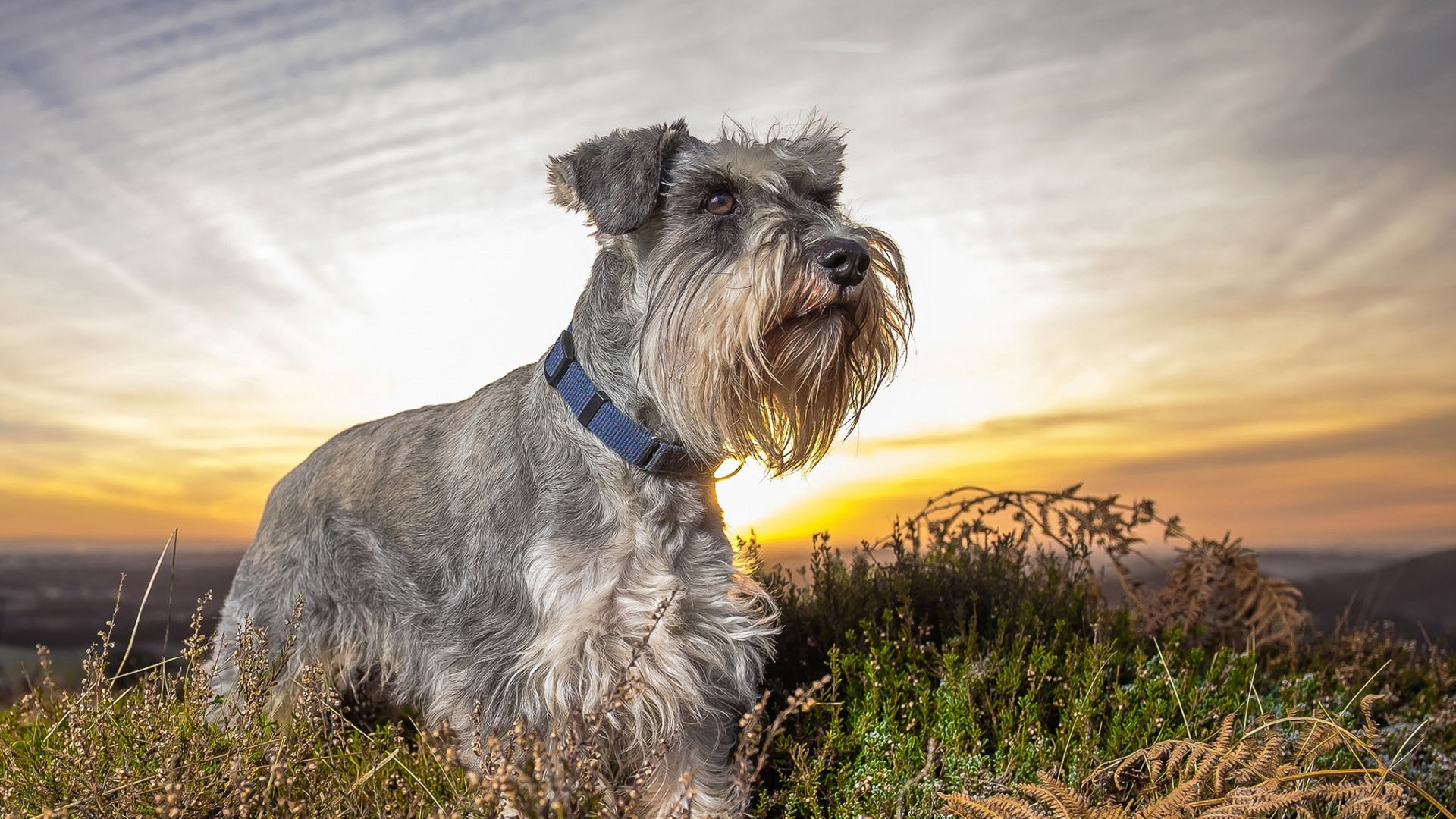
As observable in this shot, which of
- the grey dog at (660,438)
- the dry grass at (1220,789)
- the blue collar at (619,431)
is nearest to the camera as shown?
the dry grass at (1220,789)

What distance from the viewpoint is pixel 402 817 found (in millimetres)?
3629

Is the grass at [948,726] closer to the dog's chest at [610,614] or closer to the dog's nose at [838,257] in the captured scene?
the dog's chest at [610,614]

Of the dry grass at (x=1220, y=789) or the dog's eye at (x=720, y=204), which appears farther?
the dog's eye at (x=720, y=204)

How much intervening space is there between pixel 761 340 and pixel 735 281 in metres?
0.25

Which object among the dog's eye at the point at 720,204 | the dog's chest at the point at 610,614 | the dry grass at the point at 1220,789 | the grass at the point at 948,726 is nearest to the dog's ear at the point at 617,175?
the dog's eye at the point at 720,204

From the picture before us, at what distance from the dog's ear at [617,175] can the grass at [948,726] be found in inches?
72.0

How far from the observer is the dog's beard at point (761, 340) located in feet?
12.5

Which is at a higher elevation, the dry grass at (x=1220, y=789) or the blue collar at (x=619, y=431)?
the blue collar at (x=619, y=431)

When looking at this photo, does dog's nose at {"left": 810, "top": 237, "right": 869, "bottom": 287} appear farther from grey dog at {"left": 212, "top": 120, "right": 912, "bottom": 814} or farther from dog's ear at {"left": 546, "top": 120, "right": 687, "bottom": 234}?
dog's ear at {"left": 546, "top": 120, "right": 687, "bottom": 234}

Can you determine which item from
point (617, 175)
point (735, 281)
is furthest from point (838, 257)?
point (617, 175)

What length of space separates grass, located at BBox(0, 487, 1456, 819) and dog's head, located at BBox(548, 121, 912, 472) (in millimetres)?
1172

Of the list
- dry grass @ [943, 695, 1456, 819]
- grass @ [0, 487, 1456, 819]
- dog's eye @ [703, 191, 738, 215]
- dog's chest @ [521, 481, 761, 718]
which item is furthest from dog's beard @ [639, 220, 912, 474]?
dry grass @ [943, 695, 1456, 819]

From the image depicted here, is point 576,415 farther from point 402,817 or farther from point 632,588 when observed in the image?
point 402,817

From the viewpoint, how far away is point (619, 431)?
405 cm
